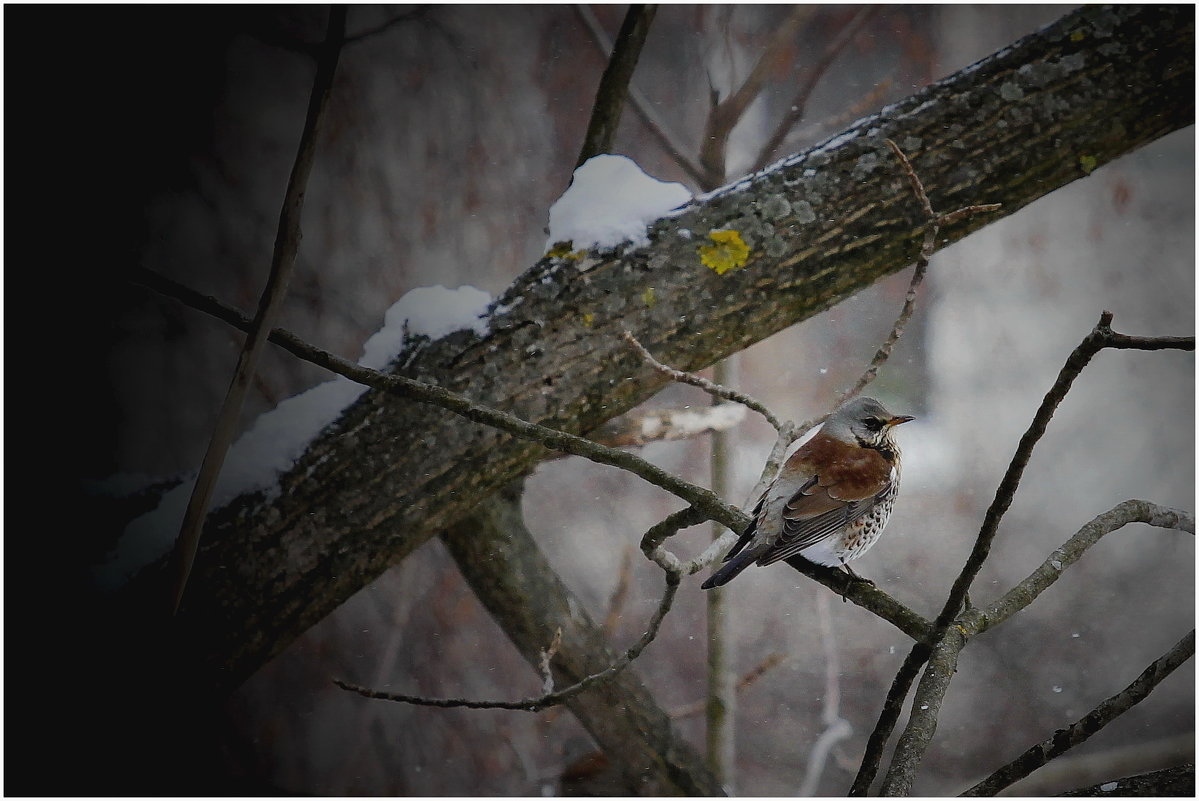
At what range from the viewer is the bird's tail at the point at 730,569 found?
816mm

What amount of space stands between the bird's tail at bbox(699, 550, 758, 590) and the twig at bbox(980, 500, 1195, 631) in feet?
0.72

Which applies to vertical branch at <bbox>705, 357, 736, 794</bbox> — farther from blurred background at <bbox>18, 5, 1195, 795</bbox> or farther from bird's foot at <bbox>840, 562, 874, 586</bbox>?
bird's foot at <bbox>840, 562, 874, 586</bbox>

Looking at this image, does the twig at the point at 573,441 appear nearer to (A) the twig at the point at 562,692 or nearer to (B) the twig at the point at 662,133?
(A) the twig at the point at 562,692

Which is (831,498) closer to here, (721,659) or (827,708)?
(721,659)

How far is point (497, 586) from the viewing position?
118cm

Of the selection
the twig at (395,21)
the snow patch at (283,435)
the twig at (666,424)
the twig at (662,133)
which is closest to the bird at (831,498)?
the twig at (666,424)

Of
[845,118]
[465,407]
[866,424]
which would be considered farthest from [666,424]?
[845,118]

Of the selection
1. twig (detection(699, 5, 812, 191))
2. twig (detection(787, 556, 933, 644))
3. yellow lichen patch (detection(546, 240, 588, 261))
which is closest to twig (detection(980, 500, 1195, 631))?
twig (detection(787, 556, 933, 644))

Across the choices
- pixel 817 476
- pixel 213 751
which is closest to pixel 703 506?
pixel 817 476

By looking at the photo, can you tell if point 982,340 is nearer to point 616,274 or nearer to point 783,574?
point 783,574

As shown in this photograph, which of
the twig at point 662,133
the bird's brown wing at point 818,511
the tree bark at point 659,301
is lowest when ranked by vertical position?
the bird's brown wing at point 818,511

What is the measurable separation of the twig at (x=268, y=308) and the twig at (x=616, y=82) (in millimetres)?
404

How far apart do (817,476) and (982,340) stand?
39.7 inches

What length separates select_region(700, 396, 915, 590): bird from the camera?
86cm
